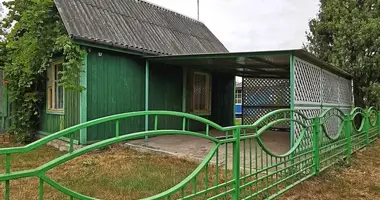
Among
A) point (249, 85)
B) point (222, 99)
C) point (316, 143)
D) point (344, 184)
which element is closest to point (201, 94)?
point (222, 99)

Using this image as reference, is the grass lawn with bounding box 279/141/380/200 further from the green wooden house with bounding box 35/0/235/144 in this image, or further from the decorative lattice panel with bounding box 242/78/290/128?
the decorative lattice panel with bounding box 242/78/290/128

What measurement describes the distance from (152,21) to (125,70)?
10.4 ft

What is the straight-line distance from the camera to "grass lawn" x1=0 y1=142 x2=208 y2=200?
4004mm

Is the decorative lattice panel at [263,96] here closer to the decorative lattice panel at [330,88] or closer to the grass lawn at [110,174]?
the decorative lattice panel at [330,88]

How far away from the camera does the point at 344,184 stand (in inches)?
187

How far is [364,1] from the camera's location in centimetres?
1255

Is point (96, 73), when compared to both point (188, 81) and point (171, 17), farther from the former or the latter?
point (171, 17)

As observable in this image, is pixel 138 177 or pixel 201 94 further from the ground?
pixel 201 94

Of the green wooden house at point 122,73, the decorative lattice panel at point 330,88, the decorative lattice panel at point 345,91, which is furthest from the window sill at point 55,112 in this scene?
the decorative lattice panel at point 345,91

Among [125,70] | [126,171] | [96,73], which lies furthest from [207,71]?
[126,171]

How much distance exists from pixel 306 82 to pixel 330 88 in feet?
9.16

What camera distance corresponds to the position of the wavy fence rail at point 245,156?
69.7 inches

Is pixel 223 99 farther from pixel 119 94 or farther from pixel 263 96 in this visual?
pixel 119 94

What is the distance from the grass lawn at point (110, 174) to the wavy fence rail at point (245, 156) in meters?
0.44
